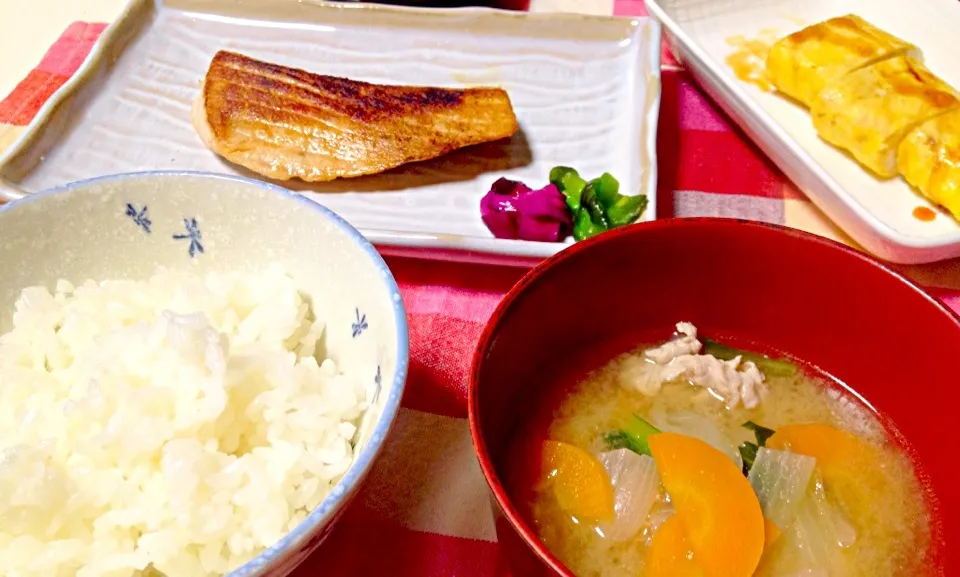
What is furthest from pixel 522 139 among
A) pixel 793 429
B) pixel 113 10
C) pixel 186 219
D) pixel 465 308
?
pixel 113 10

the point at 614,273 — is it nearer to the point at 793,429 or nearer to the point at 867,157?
the point at 793,429

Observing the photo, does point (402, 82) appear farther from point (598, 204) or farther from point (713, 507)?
point (713, 507)

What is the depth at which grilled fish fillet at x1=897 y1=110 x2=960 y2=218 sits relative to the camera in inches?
61.2

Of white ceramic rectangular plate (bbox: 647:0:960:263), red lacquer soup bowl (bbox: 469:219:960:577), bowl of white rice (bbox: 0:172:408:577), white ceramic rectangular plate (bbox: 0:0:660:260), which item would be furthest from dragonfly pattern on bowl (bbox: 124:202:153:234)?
white ceramic rectangular plate (bbox: 647:0:960:263)

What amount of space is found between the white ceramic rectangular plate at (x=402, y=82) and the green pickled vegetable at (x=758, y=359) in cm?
36

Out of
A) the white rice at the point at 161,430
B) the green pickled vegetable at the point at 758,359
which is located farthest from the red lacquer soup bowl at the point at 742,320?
the white rice at the point at 161,430

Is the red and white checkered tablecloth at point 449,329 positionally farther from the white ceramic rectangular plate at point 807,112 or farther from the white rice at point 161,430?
the white rice at point 161,430

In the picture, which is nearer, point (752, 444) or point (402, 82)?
point (752, 444)

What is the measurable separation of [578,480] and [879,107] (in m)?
1.21

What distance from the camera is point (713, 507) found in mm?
882

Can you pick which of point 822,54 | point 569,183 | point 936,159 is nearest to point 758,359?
point 569,183

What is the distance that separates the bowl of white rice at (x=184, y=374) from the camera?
0.89 meters

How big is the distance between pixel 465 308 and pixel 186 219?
20.5 inches

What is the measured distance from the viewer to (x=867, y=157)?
5.45 ft
